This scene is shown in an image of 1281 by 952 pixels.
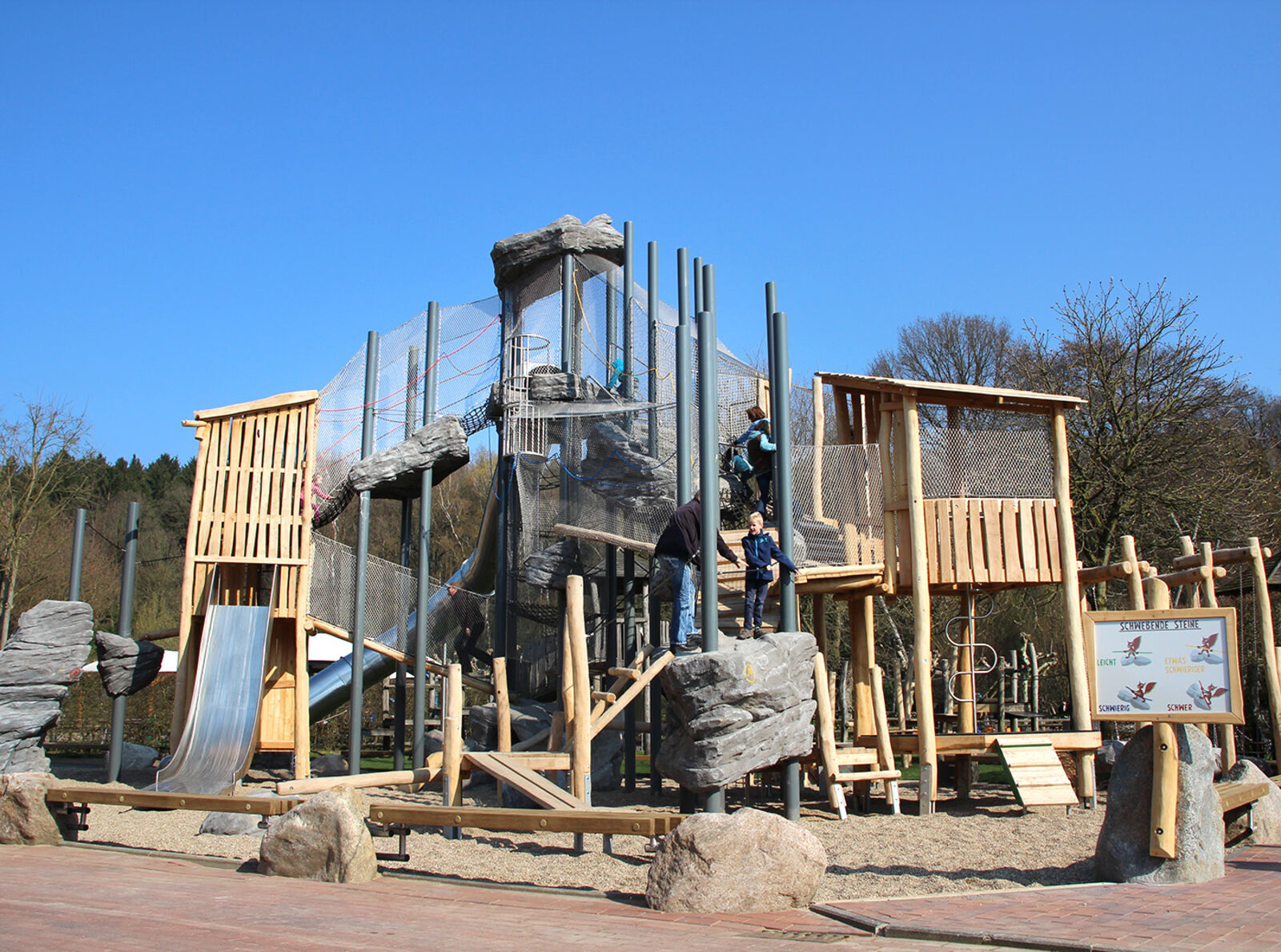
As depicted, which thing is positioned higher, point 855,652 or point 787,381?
point 787,381

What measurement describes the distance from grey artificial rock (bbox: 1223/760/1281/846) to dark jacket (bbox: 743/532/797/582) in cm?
399

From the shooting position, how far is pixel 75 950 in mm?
4828

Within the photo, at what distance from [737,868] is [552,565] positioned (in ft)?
31.7

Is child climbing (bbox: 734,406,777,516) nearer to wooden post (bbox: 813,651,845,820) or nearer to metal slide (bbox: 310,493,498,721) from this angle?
wooden post (bbox: 813,651,845,820)

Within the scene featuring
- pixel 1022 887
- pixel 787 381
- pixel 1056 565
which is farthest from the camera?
pixel 1056 565

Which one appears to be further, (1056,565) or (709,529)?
(1056,565)

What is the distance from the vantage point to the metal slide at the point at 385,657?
1867cm

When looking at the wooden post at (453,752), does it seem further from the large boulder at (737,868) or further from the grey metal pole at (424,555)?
the large boulder at (737,868)

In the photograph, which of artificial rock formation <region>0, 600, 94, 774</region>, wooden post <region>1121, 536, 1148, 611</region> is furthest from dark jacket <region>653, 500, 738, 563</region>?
artificial rock formation <region>0, 600, 94, 774</region>

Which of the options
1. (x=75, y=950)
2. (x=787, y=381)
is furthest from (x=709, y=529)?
(x=75, y=950)

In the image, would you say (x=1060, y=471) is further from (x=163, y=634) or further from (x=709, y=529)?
(x=163, y=634)

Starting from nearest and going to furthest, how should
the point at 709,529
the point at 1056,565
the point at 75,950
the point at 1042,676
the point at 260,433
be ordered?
the point at 75,950
the point at 709,529
the point at 1056,565
the point at 260,433
the point at 1042,676

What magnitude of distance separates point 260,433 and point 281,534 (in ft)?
4.51

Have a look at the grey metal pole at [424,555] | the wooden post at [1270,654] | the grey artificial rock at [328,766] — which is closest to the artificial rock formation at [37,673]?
the grey artificial rock at [328,766]
